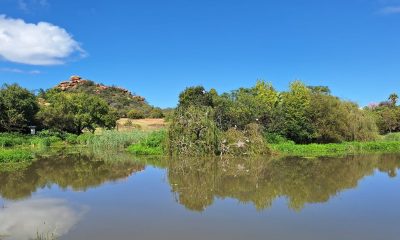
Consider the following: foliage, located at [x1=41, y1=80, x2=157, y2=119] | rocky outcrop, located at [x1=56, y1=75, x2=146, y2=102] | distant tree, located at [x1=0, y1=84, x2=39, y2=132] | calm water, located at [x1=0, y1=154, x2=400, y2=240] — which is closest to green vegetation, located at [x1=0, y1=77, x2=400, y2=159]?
distant tree, located at [x1=0, y1=84, x2=39, y2=132]

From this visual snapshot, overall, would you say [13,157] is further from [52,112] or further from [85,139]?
[52,112]

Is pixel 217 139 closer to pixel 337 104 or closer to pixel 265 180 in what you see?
pixel 265 180

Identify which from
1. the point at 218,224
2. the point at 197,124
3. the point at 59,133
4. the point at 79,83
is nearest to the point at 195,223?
the point at 218,224

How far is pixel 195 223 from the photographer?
9.80 metres

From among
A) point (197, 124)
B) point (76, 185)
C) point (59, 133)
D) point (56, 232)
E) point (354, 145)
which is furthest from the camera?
point (59, 133)

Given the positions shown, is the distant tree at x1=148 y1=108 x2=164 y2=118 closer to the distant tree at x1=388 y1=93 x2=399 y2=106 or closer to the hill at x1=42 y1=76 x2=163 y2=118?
the hill at x1=42 y1=76 x2=163 y2=118

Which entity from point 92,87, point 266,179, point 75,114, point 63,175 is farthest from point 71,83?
point 266,179

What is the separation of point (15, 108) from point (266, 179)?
34.1m

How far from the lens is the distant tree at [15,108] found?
1662 inches

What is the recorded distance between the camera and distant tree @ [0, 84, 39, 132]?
42219 millimetres

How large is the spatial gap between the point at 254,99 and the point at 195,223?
2685 cm

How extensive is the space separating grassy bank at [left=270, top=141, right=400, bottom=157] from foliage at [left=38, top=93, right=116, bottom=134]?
24.3 meters

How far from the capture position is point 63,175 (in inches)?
762

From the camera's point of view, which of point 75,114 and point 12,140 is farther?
point 75,114
